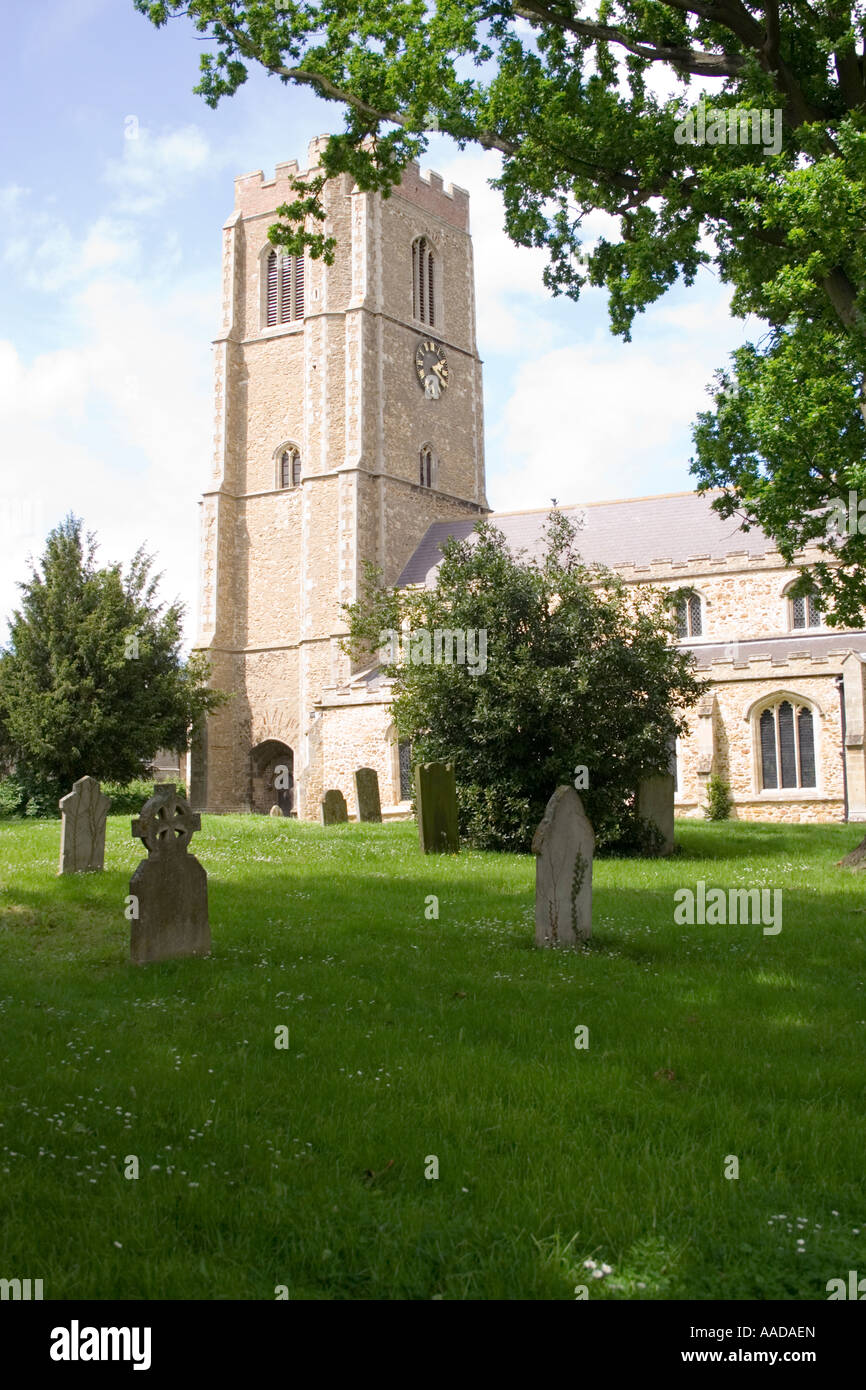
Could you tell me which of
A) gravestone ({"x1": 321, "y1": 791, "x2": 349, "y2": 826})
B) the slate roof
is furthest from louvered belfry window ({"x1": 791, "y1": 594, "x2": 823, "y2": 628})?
gravestone ({"x1": 321, "y1": 791, "x2": 349, "y2": 826})

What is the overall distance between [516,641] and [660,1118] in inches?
467

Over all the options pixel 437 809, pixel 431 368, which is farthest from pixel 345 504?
pixel 437 809

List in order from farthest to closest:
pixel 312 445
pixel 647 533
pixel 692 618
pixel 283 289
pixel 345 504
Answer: pixel 283 289 < pixel 312 445 < pixel 345 504 < pixel 647 533 < pixel 692 618

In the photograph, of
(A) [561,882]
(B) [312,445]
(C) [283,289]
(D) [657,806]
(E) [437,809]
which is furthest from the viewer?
(C) [283,289]

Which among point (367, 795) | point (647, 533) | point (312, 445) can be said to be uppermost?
point (312, 445)

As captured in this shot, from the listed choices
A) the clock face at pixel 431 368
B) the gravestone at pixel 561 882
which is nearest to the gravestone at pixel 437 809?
the gravestone at pixel 561 882

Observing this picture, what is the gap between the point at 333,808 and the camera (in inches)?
826

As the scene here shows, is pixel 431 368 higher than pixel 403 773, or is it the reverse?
pixel 431 368

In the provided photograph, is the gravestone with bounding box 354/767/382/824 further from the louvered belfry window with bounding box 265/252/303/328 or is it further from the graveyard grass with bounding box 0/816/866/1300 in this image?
the louvered belfry window with bounding box 265/252/303/328

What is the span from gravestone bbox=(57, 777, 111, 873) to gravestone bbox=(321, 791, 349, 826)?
32.1 ft

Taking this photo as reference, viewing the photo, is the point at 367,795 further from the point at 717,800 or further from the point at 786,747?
the point at 786,747

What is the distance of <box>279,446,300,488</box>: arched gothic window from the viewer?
37500mm

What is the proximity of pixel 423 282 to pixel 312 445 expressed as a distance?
26.6 feet
